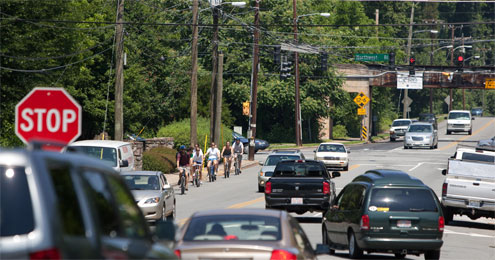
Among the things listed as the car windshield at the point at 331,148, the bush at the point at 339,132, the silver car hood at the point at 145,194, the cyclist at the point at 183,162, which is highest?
the silver car hood at the point at 145,194

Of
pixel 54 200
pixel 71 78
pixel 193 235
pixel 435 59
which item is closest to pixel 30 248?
pixel 54 200

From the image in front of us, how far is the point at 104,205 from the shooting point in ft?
20.0

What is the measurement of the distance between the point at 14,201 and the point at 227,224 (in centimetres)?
581

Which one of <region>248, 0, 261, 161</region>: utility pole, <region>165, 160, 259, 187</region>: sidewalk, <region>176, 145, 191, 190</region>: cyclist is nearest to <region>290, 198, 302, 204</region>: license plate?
<region>176, 145, 191, 190</region>: cyclist

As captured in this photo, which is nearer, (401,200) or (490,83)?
(401,200)

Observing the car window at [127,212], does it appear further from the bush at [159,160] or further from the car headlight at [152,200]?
the bush at [159,160]

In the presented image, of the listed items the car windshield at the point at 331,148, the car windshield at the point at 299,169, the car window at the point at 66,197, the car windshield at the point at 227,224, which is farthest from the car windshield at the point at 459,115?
the car window at the point at 66,197

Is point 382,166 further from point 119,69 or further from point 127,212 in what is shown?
point 127,212

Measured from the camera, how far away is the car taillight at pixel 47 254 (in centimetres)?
443

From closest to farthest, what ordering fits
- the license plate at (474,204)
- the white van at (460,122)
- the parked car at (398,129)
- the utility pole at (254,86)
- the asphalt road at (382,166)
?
the asphalt road at (382,166), the license plate at (474,204), the utility pole at (254,86), the parked car at (398,129), the white van at (460,122)

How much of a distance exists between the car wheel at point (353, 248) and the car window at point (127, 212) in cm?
1013

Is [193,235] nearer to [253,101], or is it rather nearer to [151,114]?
[253,101]

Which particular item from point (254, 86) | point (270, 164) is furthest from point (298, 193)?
point (254, 86)

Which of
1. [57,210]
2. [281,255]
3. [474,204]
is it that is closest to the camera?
[57,210]
